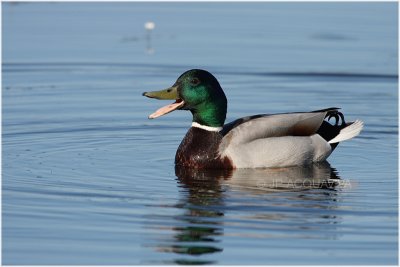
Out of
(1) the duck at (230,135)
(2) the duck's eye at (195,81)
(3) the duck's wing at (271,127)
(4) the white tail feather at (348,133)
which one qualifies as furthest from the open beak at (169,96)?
(4) the white tail feather at (348,133)

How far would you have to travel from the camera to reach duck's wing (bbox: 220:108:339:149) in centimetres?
1258

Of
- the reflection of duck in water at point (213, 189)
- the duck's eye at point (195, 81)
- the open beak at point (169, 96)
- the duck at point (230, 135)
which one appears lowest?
the reflection of duck in water at point (213, 189)

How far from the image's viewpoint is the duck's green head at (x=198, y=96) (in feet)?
41.5

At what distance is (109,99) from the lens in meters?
16.5

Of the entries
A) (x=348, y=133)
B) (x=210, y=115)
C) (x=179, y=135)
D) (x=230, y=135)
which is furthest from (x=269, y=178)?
(x=179, y=135)

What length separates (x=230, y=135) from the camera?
12602 millimetres

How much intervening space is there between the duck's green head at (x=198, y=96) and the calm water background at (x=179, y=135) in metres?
0.64

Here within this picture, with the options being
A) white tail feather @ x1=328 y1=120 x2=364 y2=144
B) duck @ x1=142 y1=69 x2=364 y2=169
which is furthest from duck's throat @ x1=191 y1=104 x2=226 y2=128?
white tail feather @ x1=328 y1=120 x2=364 y2=144

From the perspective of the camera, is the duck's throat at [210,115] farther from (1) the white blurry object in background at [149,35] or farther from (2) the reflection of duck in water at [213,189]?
(1) the white blurry object in background at [149,35]

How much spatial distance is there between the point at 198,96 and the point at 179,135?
1795 mm

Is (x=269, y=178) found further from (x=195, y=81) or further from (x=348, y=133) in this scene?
(x=348, y=133)

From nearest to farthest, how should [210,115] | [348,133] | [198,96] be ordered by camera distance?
[198,96] → [210,115] → [348,133]

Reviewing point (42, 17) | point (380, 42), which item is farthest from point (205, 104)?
point (42, 17)

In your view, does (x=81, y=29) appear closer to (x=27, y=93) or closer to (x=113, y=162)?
(x=27, y=93)
